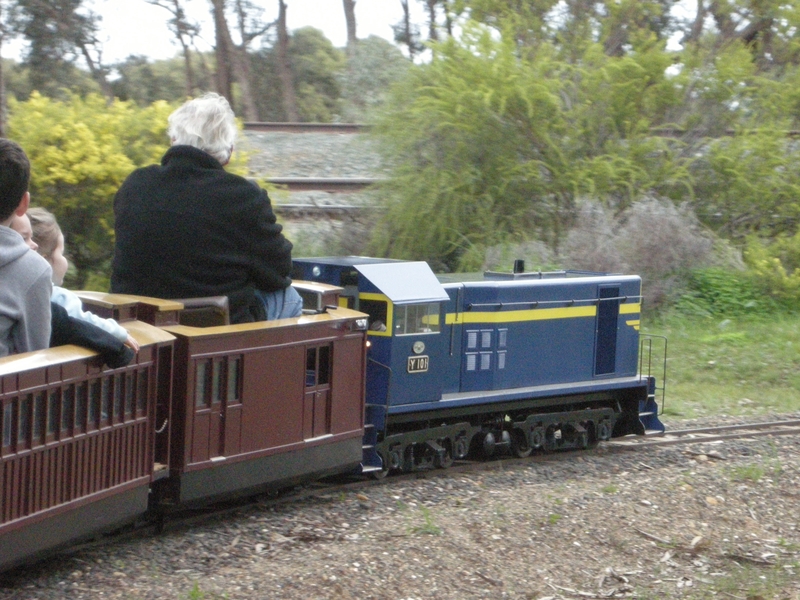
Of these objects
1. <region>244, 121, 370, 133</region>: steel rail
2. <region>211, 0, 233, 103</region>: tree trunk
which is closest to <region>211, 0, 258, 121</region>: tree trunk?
<region>211, 0, 233, 103</region>: tree trunk

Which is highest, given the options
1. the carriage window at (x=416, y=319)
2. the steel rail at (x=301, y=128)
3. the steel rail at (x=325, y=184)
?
the steel rail at (x=301, y=128)

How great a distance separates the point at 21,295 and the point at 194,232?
62.9 inches

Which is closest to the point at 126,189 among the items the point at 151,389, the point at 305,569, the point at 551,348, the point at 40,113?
the point at 151,389

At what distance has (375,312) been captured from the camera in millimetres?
7367

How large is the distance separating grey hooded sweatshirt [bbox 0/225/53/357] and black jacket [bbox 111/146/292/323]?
4.74 feet

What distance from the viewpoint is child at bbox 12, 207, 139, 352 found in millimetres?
4824

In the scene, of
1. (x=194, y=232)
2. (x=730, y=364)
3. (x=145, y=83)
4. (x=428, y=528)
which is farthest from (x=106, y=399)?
(x=145, y=83)

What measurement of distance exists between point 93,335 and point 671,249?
13353 millimetres

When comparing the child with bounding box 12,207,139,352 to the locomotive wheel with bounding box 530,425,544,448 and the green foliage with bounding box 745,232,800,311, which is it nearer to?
the locomotive wheel with bounding box 530,425,544,448

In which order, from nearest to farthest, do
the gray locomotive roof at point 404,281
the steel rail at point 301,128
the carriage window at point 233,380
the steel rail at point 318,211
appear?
the carriage window at point 233,380, the gray locomotive roof at point 404,281, the steel rail at point 318,211, the steel rail at point 301,128

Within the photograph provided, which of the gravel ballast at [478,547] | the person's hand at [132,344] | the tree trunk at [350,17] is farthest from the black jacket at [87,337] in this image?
the tree trunk at [350,17]

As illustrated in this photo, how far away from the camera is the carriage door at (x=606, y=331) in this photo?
9.23 meters

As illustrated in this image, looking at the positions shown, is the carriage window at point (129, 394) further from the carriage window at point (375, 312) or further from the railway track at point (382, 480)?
the carriage window at point (375, 312)

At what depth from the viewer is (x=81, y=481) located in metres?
4.80
